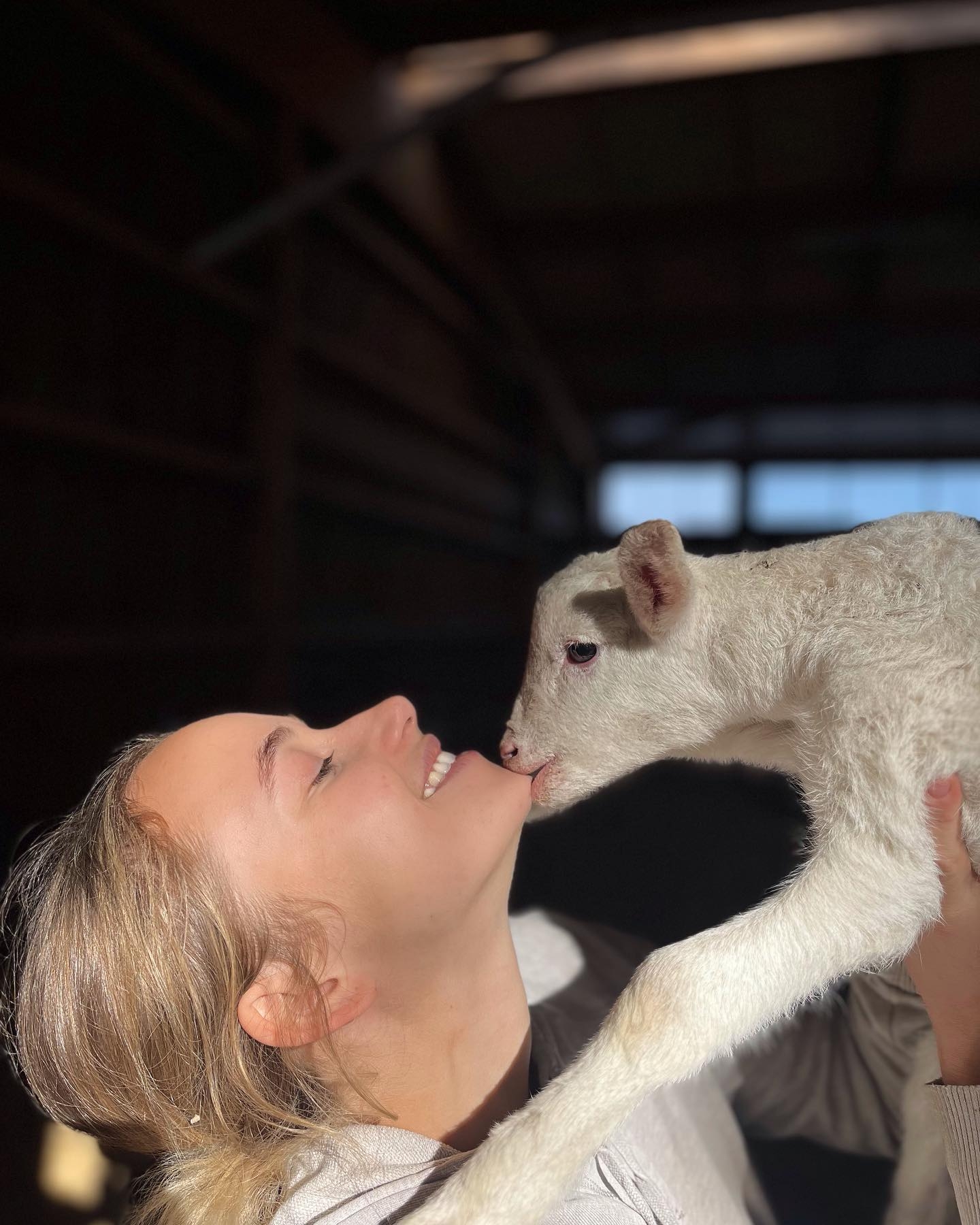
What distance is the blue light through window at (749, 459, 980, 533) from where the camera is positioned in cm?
226

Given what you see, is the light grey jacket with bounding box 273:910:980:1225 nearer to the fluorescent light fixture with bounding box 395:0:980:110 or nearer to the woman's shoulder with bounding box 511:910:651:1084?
the woman's shoulder with bounding box 511:910:651:1084

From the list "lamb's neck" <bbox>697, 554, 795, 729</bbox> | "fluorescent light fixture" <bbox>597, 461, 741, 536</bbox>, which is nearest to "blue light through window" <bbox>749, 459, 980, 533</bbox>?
"fluorescent light fixture" <bbox>597, 461, 741, 536</bbox>

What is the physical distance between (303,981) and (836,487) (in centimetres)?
232

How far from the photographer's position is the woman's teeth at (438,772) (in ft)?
3.44

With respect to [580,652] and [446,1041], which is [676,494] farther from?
[446,1041]

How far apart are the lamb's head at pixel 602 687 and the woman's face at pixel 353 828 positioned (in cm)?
20

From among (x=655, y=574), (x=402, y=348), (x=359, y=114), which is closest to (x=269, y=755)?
(x=655, y=574)

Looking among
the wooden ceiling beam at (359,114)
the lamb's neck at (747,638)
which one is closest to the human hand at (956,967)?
the lamb's neck at (747,638)

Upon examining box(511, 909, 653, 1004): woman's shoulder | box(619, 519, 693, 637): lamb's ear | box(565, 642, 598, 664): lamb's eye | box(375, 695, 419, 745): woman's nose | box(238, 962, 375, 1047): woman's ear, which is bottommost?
box(511, 909, 653, 1004): woman's shoulder

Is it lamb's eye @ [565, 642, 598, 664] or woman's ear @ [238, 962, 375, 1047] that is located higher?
lamb's eye @ [565, 642, 598, 664]

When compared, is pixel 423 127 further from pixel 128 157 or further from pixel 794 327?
pixel 794 327

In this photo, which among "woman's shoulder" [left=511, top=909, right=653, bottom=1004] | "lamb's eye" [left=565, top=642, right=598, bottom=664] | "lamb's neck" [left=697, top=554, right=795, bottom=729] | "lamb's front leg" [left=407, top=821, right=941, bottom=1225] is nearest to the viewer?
"lamb's front leg" [left=407, top=821, right=941, bottom=1225]

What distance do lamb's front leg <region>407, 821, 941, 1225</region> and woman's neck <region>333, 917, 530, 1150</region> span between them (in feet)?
0.52

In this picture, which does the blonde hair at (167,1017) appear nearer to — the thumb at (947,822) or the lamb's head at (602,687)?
the lamb's head at (602,687)
